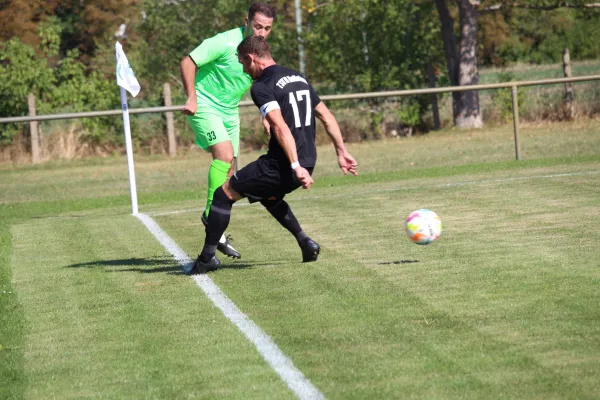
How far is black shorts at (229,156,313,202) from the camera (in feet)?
28.7

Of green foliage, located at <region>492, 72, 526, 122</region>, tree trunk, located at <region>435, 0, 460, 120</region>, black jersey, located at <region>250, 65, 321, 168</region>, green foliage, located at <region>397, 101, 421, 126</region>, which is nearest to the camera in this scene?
black jersey, located at <region>250, 65, 321, 168</region>

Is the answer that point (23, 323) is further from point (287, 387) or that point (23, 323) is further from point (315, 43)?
point (315, 43)

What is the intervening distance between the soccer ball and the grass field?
152mm

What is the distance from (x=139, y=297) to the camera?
8.35m

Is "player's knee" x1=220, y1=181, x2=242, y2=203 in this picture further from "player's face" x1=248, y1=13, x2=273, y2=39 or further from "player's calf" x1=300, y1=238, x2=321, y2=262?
"player's face" x1=248, y1=13, x2=273, y2=39

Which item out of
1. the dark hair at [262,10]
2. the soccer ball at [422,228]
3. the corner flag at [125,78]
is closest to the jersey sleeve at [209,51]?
the dark hair at [262,10]

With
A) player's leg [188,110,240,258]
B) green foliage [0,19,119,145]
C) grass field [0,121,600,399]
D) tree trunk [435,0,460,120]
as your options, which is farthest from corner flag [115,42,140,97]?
tree trunk [435,0,460,120]

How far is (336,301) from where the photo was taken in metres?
7.51

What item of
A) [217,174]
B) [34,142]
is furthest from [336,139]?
[34,142]

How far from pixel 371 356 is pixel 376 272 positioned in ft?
9.08

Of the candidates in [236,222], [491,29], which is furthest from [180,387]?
[491,29]

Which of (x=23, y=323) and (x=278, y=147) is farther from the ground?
(x=278, y=147)

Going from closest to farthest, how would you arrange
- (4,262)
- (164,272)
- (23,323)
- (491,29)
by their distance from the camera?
(23,323), (164,272), (4,262), (491,29)

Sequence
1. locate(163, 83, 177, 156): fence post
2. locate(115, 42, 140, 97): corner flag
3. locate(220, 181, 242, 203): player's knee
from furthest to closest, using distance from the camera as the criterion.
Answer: locate(163, 83, 177, 156): fence post → locate(115, 42, 140, 97): corner flag → locate(220, 181, 242, 203): player's knee
